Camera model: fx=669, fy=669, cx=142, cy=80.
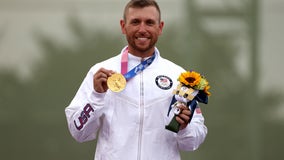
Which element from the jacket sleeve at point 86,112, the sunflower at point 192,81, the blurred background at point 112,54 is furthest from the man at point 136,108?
the blurred background at point 112,54

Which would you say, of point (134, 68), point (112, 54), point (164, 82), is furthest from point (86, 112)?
point (112, 54)

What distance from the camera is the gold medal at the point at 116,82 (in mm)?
3383

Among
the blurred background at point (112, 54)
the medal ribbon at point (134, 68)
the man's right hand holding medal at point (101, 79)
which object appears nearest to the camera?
the man's right hand holding medal at point (101, 79)

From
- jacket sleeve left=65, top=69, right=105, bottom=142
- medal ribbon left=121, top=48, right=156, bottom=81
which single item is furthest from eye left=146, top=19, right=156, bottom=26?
jacket sleeve left=65, top=69, right=105, bottom=142

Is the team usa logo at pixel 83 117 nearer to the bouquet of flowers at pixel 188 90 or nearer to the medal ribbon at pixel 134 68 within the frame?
the medal ribbon at pixel 134 68

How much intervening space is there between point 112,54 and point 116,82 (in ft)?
8.53

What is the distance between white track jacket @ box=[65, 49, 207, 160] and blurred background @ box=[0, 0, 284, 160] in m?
2.38

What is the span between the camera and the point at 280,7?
6164 millimetres

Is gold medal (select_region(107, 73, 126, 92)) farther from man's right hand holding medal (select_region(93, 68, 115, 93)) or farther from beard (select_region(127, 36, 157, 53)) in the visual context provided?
beard (select_region(127, 36, 157, 53))

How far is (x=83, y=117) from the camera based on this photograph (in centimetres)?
350

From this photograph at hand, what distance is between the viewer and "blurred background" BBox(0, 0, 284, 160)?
6.04 m

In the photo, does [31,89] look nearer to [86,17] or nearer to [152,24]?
[86,17]

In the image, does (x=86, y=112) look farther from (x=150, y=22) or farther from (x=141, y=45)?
(x=150, y=22)

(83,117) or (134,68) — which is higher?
(134,68)
